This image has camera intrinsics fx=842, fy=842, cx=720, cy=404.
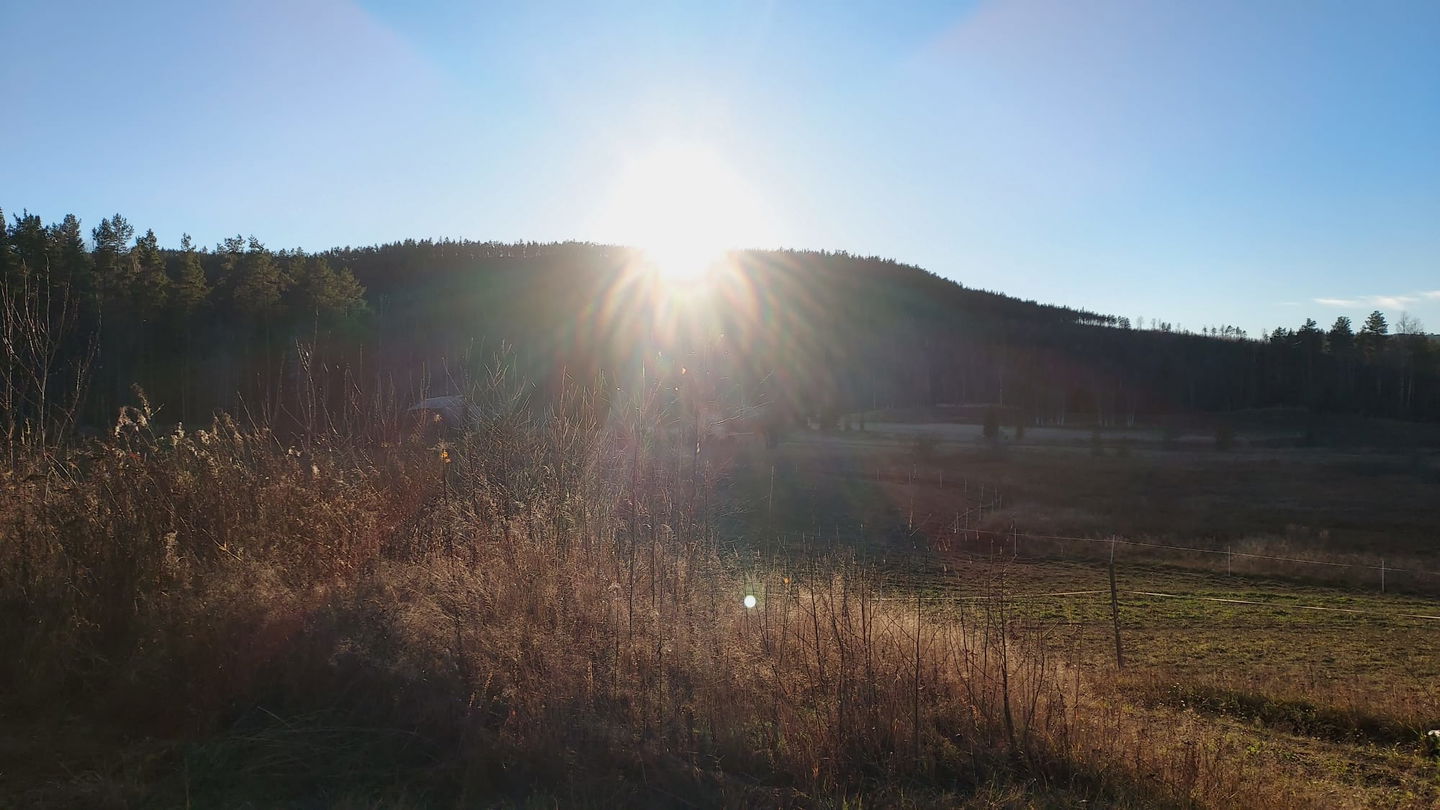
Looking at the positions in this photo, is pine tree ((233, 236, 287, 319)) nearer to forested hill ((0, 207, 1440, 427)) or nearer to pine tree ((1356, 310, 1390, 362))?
forested hill ((0, 207, 1440, 427))

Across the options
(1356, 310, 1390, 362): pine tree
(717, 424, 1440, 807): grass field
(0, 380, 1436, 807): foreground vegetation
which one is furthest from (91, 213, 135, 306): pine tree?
(1356, 310, 1390, 362): pine tree

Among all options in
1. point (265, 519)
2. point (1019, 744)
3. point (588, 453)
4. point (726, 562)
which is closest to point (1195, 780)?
point (1019, 744)

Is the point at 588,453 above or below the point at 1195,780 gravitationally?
above

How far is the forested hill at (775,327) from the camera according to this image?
3944 cm

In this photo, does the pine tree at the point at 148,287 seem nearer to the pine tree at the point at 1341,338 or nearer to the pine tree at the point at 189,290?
the pine tree at the point at 189,290

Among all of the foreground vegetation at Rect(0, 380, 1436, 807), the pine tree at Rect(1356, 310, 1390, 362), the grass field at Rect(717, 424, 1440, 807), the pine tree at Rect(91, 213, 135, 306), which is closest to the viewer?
the foreground vegetation at Rect(0, 380, 1436, 807)

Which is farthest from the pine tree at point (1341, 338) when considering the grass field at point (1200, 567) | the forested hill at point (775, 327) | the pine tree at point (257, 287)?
the pine tree at point (257, 287)

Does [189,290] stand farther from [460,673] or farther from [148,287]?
[460,673]

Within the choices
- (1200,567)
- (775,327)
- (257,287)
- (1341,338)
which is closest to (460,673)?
(1200,567)

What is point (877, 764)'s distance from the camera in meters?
4.16

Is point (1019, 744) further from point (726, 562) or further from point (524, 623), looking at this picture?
point (726, 562)

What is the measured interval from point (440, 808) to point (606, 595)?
171 cm

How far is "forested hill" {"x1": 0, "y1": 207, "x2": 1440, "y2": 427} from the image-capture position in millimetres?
39438

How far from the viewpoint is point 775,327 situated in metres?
106
